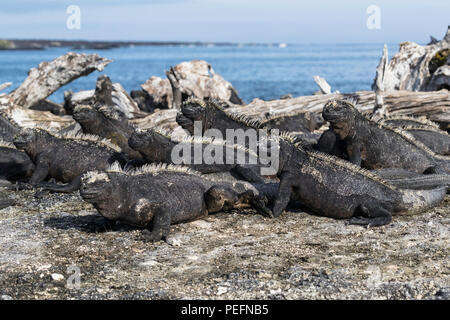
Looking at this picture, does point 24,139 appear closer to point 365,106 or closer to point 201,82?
point 365,106

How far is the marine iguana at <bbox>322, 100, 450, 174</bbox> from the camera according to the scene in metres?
7.08

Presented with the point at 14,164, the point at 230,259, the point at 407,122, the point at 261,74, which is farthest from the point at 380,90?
the point at 261,74

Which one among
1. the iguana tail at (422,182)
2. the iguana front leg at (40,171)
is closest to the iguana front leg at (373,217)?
the iguana tail at (422,182)

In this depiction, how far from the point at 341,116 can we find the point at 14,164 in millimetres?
4458

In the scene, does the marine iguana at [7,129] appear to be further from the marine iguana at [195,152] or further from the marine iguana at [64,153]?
the marine iguana at [195,152]

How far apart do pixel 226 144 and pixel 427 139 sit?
3.08 m

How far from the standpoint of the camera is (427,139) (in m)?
8.25

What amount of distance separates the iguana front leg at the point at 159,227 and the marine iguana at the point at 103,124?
9.70 ft

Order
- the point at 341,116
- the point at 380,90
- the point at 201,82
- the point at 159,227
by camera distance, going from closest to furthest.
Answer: the point at 159,227 < the point at 341,116 < the point at 380,90 < the point at 201,82

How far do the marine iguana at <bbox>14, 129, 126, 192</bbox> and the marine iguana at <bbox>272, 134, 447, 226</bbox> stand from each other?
2.36 meters

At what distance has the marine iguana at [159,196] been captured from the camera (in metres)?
5.31

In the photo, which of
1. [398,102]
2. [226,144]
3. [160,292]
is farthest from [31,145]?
[398,102]

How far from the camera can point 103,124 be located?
8477mm
